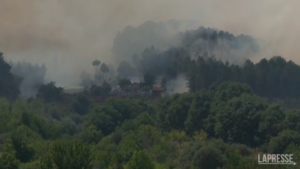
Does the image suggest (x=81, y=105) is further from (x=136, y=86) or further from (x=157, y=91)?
(x=157, y=91)

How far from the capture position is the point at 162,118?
7744 centimetres

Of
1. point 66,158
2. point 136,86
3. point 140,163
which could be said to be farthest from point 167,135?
point 136,86

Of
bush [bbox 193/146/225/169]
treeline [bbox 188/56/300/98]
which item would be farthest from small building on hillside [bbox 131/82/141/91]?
bush [bbox 193/146/225/169]

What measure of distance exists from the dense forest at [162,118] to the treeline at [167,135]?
10cm

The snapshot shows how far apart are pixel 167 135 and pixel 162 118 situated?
376 inches

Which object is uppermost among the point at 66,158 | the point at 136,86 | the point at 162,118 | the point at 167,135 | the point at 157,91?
the point at 136,86

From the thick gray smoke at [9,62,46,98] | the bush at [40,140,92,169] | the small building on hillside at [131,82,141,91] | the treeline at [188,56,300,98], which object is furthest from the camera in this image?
the thick gray smoke at [9,62,46,98]

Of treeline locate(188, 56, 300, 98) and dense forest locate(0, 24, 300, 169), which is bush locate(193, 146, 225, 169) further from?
treeline locate(188, 56, 300, 98)

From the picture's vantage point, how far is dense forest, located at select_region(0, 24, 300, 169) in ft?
160

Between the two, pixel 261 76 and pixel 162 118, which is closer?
pixel 162 118

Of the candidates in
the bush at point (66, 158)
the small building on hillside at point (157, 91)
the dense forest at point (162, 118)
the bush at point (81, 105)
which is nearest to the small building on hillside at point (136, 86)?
the dense forest at point (162, 118)

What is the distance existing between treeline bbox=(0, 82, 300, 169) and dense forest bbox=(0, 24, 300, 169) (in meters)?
0.10

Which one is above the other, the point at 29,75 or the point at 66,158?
the point at 29,75

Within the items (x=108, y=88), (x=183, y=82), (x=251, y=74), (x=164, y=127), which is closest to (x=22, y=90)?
(x=108, y=88)
